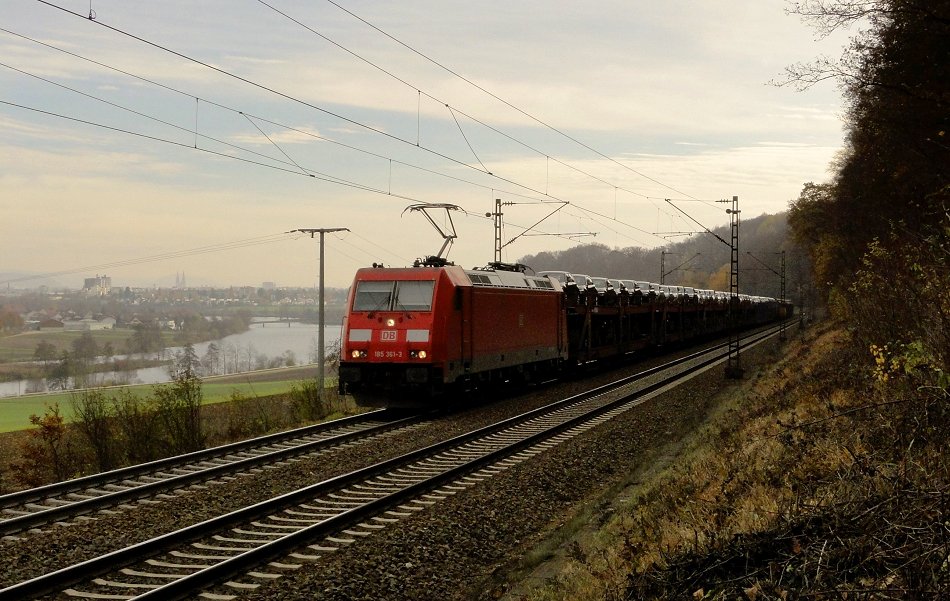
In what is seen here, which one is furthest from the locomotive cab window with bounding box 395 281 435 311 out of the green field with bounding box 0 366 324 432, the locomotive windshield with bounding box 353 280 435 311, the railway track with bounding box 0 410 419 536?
the green field with bounding box 0 366 324 432

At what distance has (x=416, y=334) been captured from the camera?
722 inches

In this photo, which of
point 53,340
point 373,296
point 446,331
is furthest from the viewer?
point 53,340

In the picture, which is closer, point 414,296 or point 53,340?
point 414,296

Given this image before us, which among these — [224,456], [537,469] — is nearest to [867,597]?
[537,469]

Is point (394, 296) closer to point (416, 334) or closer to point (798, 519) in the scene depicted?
point (416, 334)

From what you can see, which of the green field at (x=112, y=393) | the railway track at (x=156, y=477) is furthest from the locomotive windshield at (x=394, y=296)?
the green field at (x=112, y=393)

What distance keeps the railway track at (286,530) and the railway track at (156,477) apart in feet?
6.75

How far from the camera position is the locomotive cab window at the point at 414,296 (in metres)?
18.6

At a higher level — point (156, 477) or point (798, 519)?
point (798, 519)

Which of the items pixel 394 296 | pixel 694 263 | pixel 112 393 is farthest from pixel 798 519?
pixel 694 263

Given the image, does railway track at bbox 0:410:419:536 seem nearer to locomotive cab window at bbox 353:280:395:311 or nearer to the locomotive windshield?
the locomotive windshield

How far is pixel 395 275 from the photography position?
1922cm

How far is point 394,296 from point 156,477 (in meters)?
7.80

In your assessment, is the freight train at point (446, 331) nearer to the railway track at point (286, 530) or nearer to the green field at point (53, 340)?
the railway track at point (286, 530)
